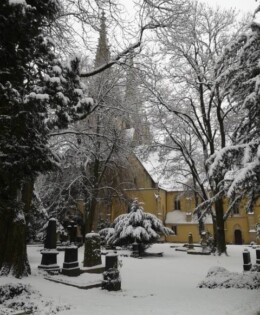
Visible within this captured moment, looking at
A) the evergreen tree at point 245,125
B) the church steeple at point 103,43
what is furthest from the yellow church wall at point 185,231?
the evergreen tree at point 245,125

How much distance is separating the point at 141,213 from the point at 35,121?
16413 millimetres

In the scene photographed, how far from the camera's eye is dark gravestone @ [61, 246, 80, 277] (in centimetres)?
1238

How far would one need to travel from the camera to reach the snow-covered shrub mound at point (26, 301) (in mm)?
7016

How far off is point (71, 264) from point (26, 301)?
512 cm

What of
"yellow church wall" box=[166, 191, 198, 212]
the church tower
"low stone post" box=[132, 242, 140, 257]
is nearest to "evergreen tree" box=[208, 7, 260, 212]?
the church tower

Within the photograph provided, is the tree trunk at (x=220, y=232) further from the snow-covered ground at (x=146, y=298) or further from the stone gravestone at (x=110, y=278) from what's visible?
the stone gravestone at (x=110, y=278)

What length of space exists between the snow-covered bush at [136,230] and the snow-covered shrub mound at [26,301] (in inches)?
507

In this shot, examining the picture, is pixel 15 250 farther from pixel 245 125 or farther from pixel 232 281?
pixel 245 125

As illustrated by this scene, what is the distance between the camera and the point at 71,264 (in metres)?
12.5

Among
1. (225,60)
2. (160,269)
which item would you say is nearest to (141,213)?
(160,269)

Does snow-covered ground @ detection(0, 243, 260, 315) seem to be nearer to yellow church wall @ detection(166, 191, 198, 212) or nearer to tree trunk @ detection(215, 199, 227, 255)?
tree trunk @ detection(215, 199, 227, 255)

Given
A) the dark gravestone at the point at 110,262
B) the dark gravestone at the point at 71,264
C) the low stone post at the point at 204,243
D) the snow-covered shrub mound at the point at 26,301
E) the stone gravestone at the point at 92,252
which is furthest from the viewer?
the low stone post at the point at 204,243

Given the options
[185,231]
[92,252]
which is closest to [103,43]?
[92,252]

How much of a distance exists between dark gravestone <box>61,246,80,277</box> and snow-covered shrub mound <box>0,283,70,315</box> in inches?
157
